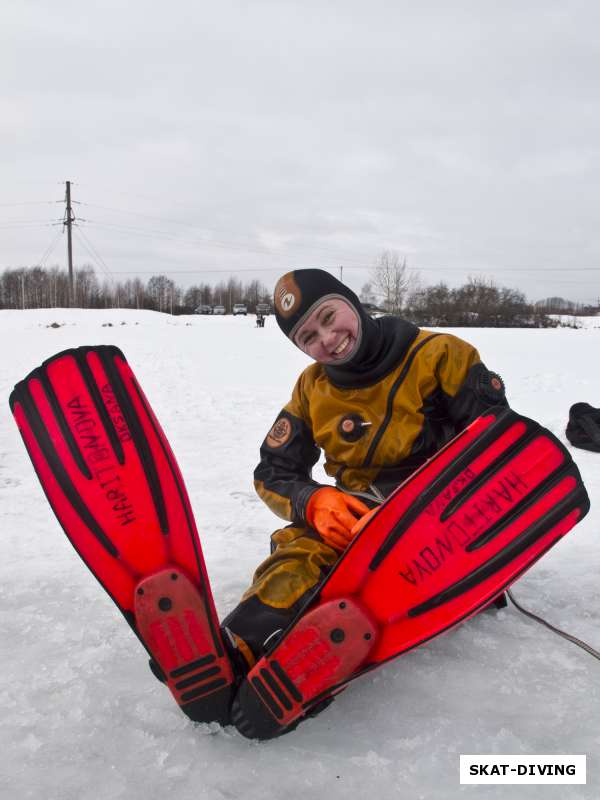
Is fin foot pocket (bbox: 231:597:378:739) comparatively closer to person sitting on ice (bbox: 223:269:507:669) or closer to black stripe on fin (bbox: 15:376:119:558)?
person sitting on ice (bbox: 223:269:507:669)

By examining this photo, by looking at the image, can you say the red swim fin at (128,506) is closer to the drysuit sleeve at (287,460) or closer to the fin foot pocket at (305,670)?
the fin foot pocket at (305,670)

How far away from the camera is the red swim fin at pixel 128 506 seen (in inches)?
49.3

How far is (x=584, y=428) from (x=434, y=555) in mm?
3345

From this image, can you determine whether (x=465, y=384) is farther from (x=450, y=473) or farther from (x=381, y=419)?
(x=450, y=473)

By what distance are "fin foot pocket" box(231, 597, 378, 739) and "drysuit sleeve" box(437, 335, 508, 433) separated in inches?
29.6

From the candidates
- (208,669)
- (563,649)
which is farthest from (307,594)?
(563,649)

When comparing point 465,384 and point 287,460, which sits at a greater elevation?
point 465,384

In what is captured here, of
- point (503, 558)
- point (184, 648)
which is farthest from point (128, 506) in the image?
point (503, 558)

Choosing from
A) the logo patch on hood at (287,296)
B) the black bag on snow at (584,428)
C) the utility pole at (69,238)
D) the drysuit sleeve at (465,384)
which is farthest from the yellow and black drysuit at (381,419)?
the utility pole at (69,238)

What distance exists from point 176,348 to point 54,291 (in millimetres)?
46280

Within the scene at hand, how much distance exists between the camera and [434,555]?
4.41 ft

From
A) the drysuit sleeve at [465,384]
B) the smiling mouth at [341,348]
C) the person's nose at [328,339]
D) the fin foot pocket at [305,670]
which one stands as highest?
the person's nose at [328,339]

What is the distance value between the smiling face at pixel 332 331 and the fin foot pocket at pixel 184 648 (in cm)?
86

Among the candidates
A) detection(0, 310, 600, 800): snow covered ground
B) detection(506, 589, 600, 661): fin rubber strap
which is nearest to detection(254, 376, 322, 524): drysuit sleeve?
detection(0, 310, 600, 800): snow covered ground
